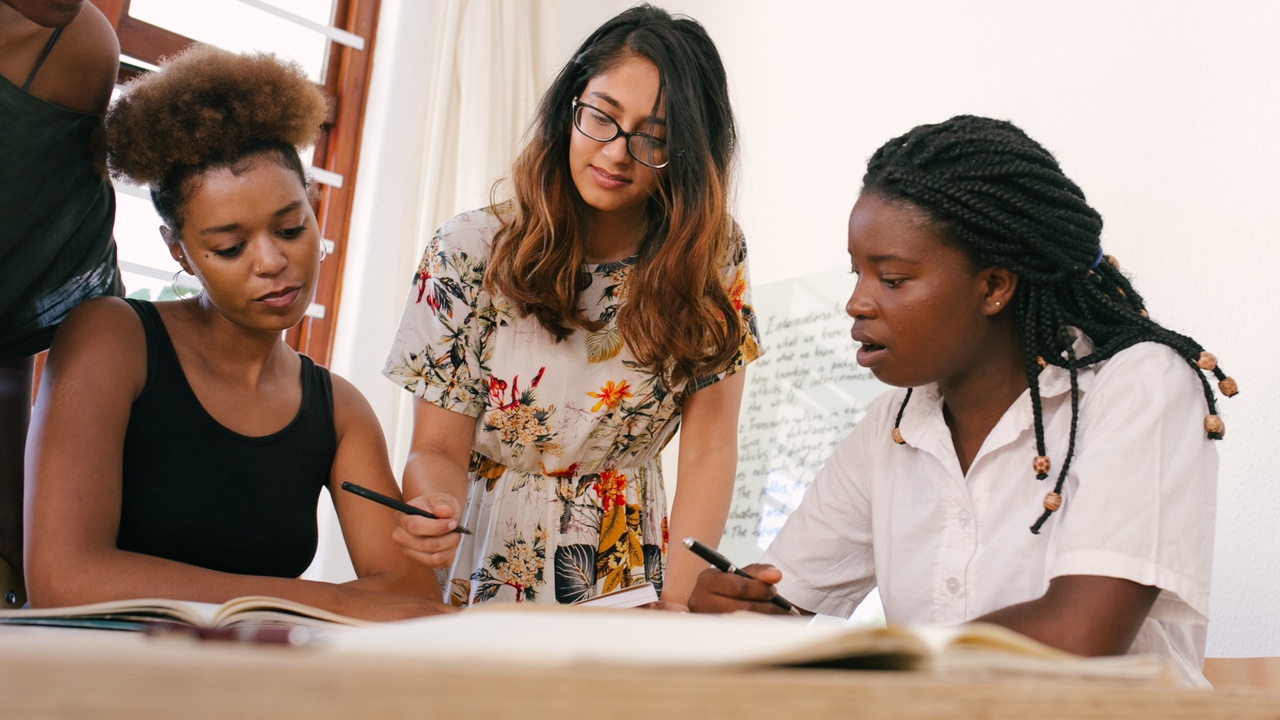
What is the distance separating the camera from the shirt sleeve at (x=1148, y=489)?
930mm

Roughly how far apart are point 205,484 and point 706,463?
0.63 metres

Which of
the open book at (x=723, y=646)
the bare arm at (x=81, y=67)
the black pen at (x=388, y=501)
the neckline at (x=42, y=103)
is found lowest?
the open book at (x=723, y=646)

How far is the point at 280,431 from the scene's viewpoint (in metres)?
1.29

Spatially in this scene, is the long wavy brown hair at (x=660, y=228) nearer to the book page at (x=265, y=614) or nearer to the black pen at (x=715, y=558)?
the black pen at (x=715, y=558)

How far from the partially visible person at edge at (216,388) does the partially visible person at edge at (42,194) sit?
50mm

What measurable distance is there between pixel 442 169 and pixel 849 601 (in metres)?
1.87

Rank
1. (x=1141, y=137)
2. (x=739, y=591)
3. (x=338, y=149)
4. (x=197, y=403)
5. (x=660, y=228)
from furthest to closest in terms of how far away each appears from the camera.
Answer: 1. (x=338, y=149)
2. (x=1141, y=137)
3. (x=660, y=228)
4. (x=197, y=403)
5. (x=739, y=591)

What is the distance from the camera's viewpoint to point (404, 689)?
0.32 meters

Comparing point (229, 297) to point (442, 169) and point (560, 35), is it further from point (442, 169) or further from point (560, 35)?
point (560, 35)

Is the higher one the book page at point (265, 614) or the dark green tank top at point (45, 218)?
the dark green tank top at point (45, 218)

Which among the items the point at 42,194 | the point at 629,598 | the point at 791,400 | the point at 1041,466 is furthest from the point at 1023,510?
the point at 791,400

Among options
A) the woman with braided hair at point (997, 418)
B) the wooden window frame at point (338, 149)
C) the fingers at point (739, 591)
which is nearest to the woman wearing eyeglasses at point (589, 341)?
the woman with braided hair at point (997, 418)

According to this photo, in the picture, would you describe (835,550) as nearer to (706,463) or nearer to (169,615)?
(706,463)

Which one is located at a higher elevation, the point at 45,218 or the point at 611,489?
the point at 45,218
